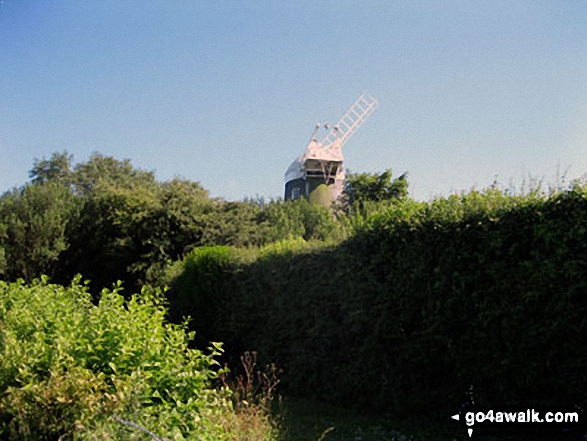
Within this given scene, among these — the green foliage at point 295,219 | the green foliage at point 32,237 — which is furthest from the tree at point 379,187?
the green foliage at point 32,237

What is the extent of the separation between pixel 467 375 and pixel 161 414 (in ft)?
12.1

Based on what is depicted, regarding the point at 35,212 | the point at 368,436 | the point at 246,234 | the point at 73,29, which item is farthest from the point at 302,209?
the point at 368,436

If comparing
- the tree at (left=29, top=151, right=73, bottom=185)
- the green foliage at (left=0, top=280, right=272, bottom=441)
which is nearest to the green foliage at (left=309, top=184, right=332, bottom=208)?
the tree at (left=29, top=151, right=73, bottom=185)

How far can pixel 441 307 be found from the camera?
6184 millimetres

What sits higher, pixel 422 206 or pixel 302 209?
pixel 302 209

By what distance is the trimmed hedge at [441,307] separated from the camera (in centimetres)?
532

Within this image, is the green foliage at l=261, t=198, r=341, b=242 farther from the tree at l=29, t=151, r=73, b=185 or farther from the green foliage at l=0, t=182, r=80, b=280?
the tree at l=29, t=151, r=73, b=185

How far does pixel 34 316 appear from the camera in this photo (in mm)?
4730

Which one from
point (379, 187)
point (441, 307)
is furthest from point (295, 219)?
point (441, 307)

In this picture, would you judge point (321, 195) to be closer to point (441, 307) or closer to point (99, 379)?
point (441, 307)

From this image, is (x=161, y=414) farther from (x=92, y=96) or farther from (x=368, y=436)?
(x=92, y=96)

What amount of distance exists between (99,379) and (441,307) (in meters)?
3.90

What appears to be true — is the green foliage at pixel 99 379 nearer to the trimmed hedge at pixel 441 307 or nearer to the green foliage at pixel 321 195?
the trimmed hedge at pixel 441 307

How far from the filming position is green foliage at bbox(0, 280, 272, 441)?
11.7 feet
